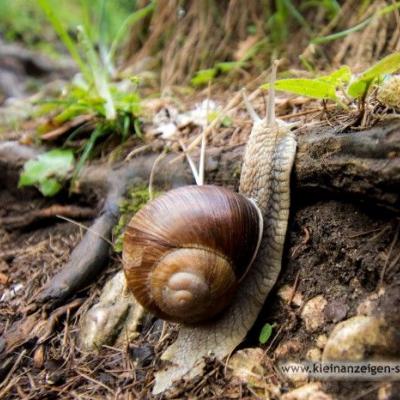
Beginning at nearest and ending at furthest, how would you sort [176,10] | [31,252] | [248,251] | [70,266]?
[248,251] < [70,266] < [31,252] < [176,10]

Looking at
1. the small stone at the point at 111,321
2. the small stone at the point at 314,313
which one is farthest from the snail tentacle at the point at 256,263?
the small stone at the point at 111,321

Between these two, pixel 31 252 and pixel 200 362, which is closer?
pixel 200 362

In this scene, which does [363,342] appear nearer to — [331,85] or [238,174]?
[331,85]

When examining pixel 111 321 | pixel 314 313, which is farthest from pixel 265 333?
pixel 111 321

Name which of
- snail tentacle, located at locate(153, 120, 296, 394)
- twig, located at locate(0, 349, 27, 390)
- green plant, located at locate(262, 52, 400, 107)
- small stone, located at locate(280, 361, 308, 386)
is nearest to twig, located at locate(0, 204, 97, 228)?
twig, located at locate(0, 349, 27, 390)

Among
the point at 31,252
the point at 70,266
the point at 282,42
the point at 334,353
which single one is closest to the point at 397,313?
the point at 334,353

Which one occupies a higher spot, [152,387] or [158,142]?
[158,142]

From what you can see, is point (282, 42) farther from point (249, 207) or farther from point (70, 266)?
point (70, 266)

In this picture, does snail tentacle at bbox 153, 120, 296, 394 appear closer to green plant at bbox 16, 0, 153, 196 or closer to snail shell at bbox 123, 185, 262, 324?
snail shell at bbox 123, 185, 262, 324
